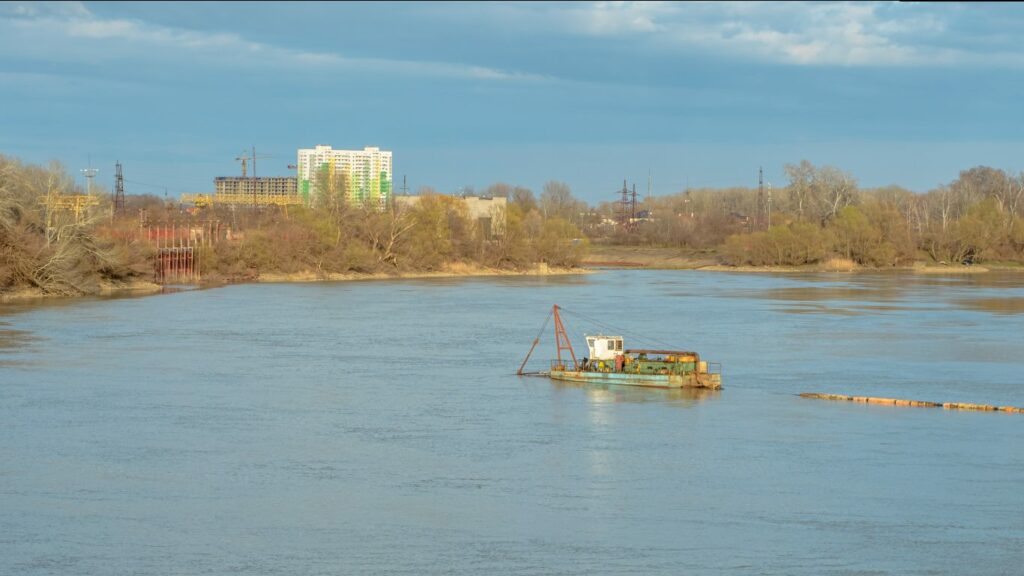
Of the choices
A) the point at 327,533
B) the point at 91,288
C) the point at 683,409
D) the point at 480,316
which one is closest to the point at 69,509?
the point at 327,533

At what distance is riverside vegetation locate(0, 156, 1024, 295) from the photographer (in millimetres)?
60031

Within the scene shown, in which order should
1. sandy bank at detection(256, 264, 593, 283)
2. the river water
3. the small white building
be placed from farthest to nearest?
sandy bank at detection(256, 264, 593, 283) < the small white building < the river water

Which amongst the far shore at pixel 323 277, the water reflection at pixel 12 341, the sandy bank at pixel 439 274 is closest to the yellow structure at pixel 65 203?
the far shore at pixel 323 277

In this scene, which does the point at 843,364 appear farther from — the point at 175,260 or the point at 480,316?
the point at 175,260

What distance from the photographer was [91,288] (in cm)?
6038

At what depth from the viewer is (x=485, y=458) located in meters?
21.4

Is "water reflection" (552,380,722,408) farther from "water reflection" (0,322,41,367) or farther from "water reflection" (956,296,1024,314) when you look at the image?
"water reflection" (956,296,1024,314)

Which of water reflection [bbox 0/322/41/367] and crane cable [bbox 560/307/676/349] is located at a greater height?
crane cable [bbox 560/307/676/349]

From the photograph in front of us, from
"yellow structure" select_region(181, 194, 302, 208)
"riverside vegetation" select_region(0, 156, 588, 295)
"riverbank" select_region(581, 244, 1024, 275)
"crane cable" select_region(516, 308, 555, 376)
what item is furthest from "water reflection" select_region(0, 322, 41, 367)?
"yellow structure" select_region(181, 194, 302, 208)

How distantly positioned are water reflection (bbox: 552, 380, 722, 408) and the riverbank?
235 ft

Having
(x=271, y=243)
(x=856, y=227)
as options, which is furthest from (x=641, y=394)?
(x=856, y=227)

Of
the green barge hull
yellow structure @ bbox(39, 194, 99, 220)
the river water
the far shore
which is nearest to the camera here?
the river water

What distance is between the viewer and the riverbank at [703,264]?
331 feet

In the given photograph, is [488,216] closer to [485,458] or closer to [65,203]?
[65,203]
